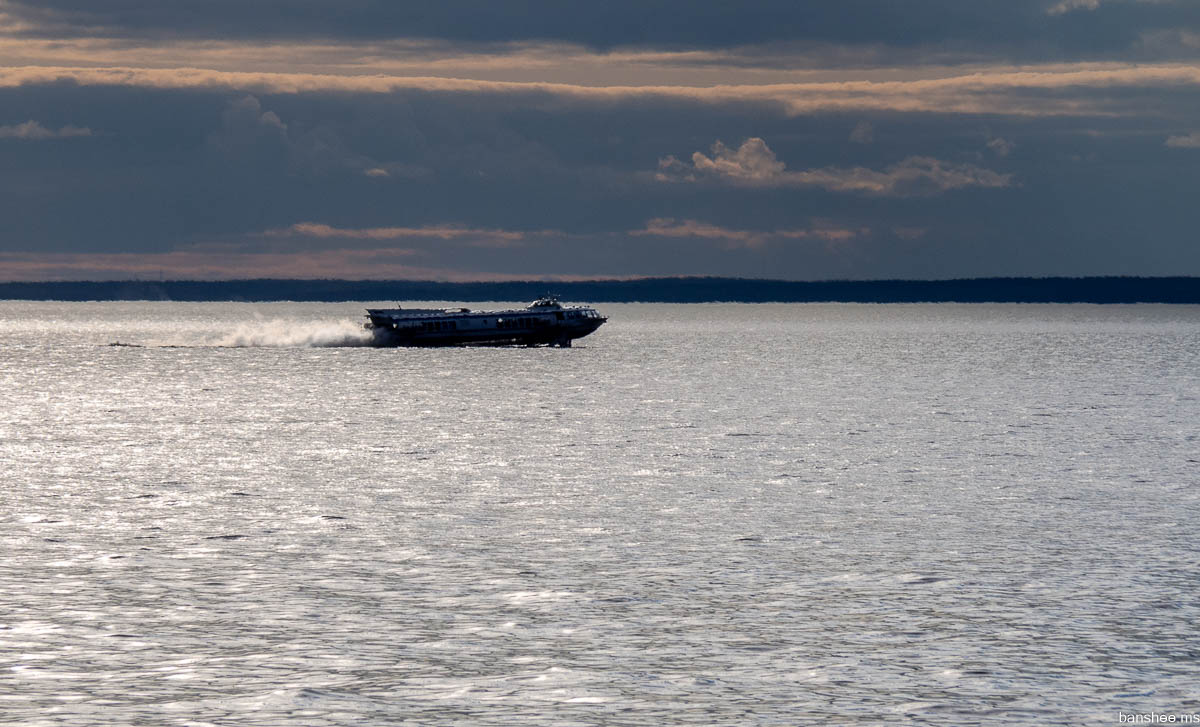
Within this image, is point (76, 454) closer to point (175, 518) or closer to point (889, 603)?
point (175, 518)

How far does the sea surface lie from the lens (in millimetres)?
21875

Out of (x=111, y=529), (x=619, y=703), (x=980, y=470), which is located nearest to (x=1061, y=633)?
(x=619, y=703)

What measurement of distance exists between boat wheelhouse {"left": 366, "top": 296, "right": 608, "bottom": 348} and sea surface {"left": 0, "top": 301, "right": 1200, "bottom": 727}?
104 metres

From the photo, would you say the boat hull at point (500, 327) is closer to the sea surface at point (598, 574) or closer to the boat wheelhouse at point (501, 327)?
the boat wheelhouse at point (501, 327)

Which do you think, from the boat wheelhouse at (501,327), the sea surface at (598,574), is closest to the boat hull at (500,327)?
the boat wheelhouse at (501,327)

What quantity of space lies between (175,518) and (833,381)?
89274 millimetres

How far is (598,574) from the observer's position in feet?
105

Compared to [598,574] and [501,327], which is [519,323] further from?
[598,574]

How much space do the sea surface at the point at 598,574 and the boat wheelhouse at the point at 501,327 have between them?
104348 millimetres

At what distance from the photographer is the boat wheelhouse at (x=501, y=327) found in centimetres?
18138

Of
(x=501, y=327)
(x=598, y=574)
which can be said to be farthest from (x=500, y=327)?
(x=598, y=574)

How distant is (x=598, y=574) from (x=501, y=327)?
151 meters

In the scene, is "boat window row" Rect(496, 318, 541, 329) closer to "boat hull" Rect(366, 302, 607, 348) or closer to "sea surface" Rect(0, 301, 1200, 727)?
"boat hull" Rect(366, 302, 607, 348)

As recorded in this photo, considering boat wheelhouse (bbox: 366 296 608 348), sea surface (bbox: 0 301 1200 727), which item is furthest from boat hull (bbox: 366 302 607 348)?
sea surface (bbox: 0 301 1200 727)
